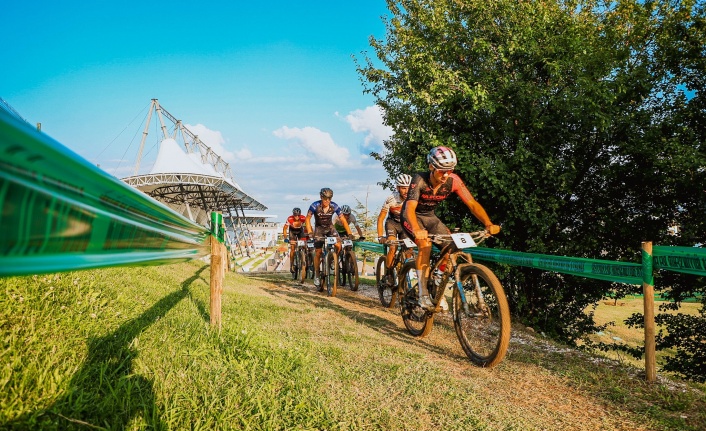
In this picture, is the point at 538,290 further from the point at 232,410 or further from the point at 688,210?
the point at 232,410

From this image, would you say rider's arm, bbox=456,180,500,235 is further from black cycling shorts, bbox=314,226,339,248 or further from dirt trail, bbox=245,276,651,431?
black cycling shorts, bbox=314,226,339,248

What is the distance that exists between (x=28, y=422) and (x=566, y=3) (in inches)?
481

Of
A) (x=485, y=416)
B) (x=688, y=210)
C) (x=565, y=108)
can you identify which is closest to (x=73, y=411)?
(x=485, y=416)

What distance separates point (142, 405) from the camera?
7.55ft

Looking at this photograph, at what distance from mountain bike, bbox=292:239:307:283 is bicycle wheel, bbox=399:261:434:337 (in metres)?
7.18

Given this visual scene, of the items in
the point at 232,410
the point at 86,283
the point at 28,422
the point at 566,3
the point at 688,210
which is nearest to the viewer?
the point at 28,422

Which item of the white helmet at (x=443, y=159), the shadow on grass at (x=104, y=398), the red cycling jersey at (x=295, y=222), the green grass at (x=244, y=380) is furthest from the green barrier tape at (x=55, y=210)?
the red cycling jersey at (x=295, y=222)

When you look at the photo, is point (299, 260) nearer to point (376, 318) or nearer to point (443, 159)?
point (376, 318)

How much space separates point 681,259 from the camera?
12.6 ft

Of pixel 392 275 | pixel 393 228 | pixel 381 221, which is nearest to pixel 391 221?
pixel 393 228

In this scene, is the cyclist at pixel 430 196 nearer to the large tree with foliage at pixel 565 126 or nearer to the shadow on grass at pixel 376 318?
the shadow on grass at pixel 376 318

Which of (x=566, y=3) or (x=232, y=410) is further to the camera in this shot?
(x=566, y=3)

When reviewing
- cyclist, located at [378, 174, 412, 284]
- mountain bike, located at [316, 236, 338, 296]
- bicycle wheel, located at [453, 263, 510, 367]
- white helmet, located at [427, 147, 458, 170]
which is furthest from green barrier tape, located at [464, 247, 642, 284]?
mountain bike, located at [316, 236, 338, 296]

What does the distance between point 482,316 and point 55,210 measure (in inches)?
173
